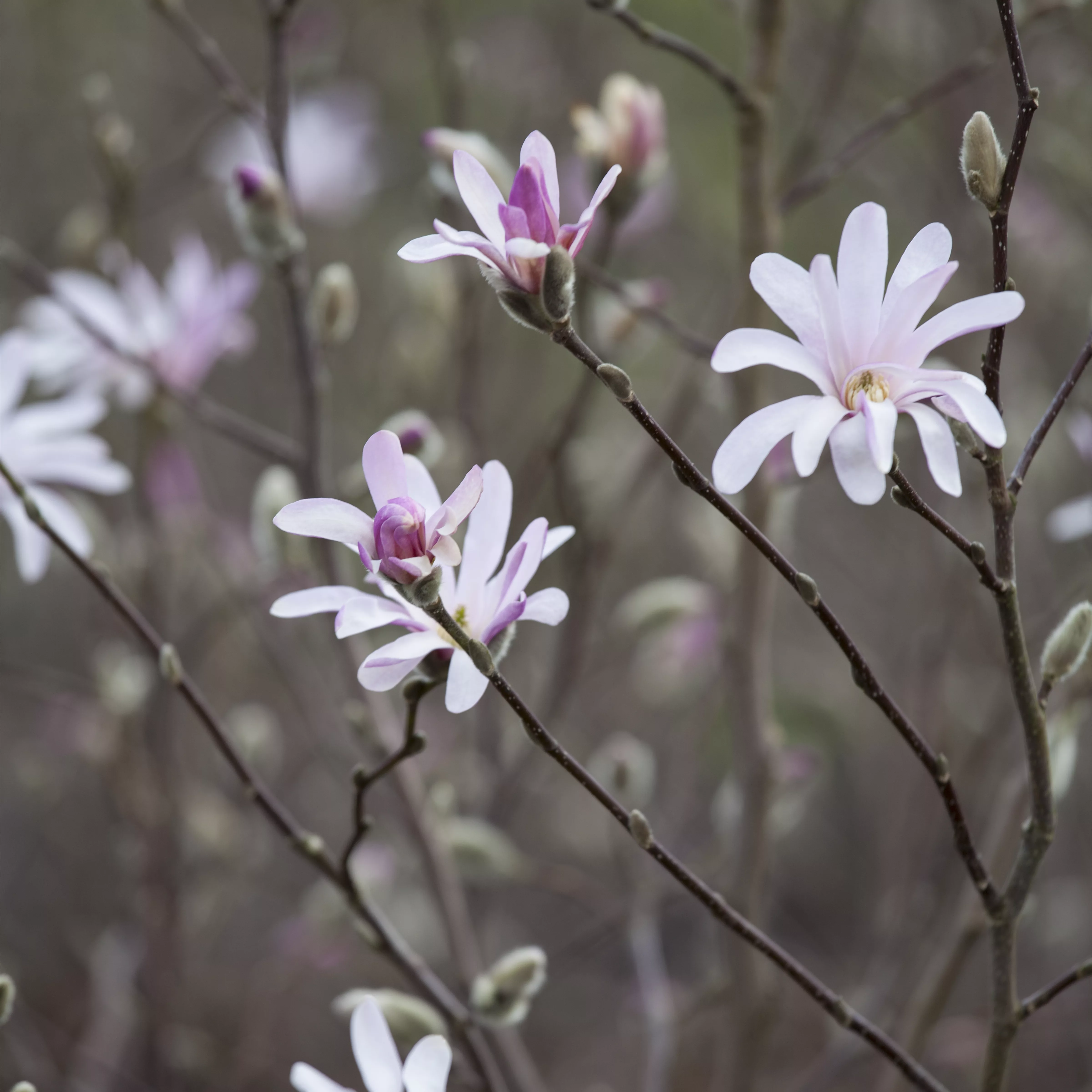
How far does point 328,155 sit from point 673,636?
41.0 inches

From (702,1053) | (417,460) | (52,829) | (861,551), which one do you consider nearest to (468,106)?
(861,551)

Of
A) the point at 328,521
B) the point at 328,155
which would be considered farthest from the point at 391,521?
the point at 328,155

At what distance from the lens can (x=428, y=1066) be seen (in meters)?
0.47

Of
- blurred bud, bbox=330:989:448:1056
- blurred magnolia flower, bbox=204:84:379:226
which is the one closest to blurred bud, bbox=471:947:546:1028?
blurred bud, bbox=330:989:448:1056

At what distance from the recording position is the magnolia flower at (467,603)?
0.43m

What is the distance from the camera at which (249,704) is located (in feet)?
5.97

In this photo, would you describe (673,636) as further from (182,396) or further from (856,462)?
(856,462)

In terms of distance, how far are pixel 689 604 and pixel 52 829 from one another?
1296 mm

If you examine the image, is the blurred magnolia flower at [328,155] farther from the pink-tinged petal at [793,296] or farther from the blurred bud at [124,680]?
the pink-tinged petal at [793,296]

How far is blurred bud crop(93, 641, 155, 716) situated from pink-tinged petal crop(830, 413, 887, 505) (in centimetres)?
78

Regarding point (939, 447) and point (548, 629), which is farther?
point (548, 629)

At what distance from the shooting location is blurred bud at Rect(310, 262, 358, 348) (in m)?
0.70

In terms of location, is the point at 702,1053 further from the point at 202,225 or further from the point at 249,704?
the point at 202,225

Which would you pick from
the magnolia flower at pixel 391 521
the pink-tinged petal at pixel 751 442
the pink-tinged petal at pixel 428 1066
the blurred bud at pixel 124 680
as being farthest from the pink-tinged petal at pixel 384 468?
the blurred bud at pixel 124 680
